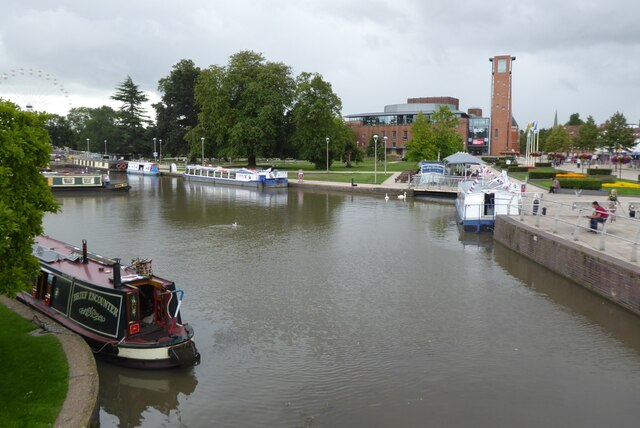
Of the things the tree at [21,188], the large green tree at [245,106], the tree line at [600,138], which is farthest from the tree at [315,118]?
the tree at [21,188]

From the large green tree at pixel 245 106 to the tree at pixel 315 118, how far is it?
312 cm

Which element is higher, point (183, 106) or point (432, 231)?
point (183, 106)

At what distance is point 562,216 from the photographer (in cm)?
2830

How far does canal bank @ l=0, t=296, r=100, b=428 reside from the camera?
884 centimetres

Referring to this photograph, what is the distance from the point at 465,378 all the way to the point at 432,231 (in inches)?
783

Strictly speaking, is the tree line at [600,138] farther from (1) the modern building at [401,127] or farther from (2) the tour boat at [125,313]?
(2) the tour boat at [125,313]

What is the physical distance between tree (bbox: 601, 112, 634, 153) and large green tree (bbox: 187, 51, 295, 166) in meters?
42.8

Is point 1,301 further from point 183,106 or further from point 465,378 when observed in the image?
point 183,106

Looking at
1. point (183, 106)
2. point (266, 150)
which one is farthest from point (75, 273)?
point (183, 106)

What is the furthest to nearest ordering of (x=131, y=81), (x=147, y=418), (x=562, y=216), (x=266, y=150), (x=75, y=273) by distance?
1. (x=131, y=81)
2. (x=266, y=150)
3. (x=562, y=216)
4. (x=75, y=273)
5. (x=147, y=418)

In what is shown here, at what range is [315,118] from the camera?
77.1m

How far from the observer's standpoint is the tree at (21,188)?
9.55 metres

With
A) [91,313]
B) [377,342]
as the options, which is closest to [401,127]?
[377,342]

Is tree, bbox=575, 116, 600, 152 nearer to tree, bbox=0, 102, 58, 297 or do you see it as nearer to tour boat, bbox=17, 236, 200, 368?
tour boat, bbox=17, 236, 200, 368
